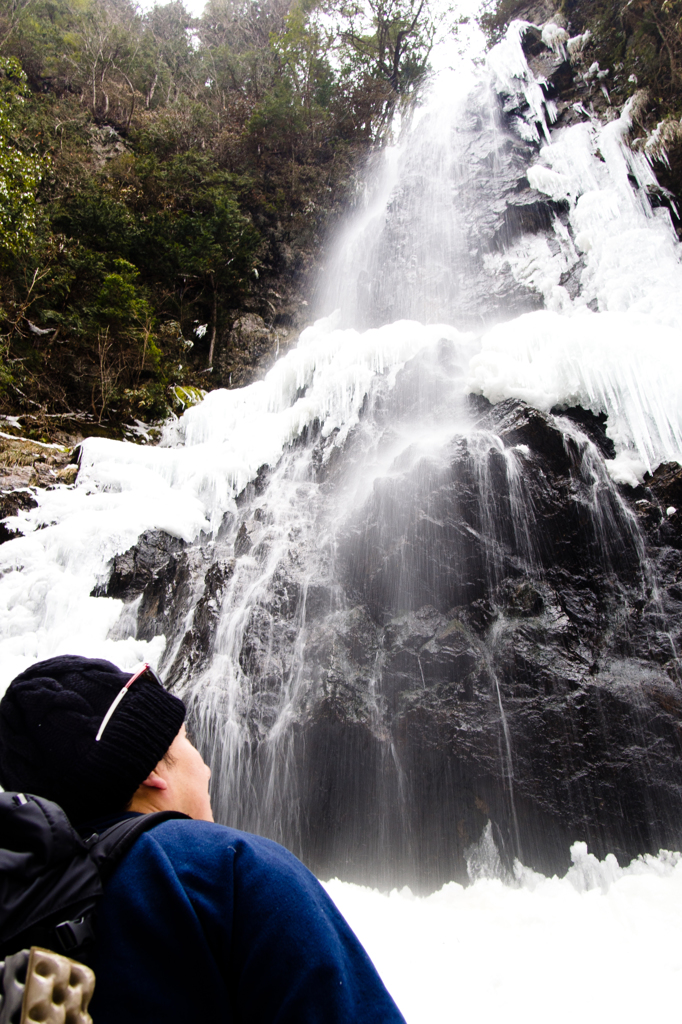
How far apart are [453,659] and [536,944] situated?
1787mm

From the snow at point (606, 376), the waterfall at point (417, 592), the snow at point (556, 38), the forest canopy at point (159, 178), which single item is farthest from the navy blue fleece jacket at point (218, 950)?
the snow at point (556, 38)

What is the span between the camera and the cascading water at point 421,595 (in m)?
3.71

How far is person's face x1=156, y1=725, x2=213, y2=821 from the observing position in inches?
Answer: 41.5

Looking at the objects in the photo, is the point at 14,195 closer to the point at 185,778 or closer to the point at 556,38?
the point at 185,778

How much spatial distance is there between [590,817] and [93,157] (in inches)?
641

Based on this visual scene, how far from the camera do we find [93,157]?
41.9ft

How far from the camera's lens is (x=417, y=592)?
14.8 feet

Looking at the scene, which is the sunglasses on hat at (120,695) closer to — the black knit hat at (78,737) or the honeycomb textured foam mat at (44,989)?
the black knit hat at (78,737)

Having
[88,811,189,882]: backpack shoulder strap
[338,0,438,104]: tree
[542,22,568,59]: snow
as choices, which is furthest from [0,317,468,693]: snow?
[338,0,438,104]: tree

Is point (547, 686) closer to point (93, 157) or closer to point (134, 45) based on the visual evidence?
point (93, 157)

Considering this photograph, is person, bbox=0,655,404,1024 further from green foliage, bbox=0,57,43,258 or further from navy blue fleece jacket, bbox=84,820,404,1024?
green foliage, bbox=0,57,43,258

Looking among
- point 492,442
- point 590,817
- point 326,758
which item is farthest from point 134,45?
point 590,817

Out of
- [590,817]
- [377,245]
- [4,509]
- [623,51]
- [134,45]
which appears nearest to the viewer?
A: [590,817]

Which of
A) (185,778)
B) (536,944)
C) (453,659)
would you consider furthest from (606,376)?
(185,778)
